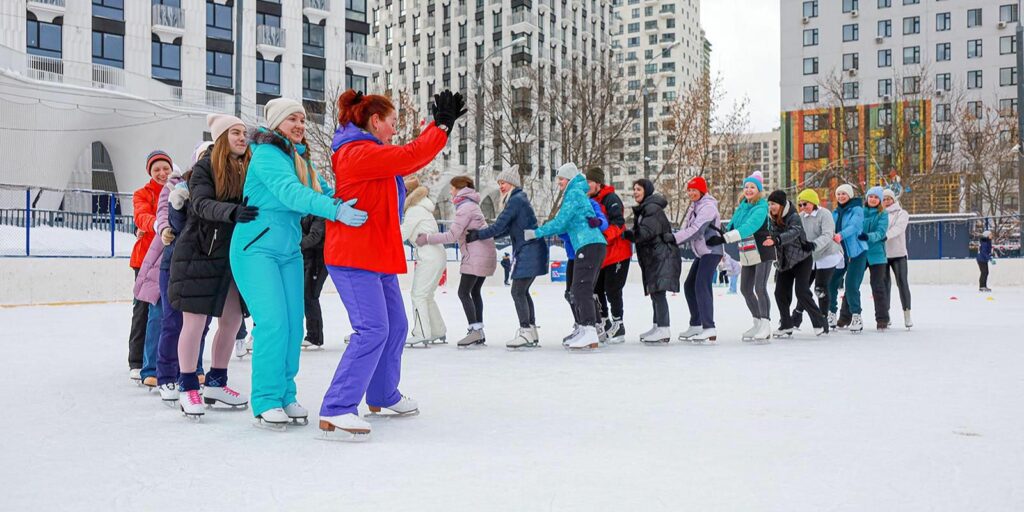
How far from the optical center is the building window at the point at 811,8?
67.4 meters

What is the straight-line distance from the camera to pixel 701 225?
8.49 m

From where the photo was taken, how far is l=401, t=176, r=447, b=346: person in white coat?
8586mm

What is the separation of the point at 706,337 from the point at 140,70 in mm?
35425

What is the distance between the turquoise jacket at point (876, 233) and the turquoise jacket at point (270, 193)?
768 centimetres

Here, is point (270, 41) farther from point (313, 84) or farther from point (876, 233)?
point (876, 233)

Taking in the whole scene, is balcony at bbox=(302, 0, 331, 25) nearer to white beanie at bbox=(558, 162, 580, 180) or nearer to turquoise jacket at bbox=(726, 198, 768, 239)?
turquoise jacket at bbox=(726, 198, 768, 239)

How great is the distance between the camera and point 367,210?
4172 mm

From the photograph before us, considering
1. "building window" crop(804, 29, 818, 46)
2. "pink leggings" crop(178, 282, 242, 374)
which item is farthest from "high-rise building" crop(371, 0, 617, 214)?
"pink leggings" crop(178, 282, 242, 374)

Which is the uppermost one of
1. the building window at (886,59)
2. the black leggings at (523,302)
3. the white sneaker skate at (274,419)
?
the building window at (886,59)

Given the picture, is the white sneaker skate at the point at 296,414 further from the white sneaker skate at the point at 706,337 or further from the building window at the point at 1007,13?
the building window at the point at 1007,13

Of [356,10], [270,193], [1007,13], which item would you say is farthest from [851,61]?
[270,193]

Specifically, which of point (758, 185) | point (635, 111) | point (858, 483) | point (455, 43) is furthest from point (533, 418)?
point (455, 43)

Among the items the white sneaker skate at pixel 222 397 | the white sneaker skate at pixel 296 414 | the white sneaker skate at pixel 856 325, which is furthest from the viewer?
the white sneaker skate at pixel 856 325

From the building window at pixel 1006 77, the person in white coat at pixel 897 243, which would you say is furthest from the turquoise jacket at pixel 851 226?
the building window at pixel 1006 77
